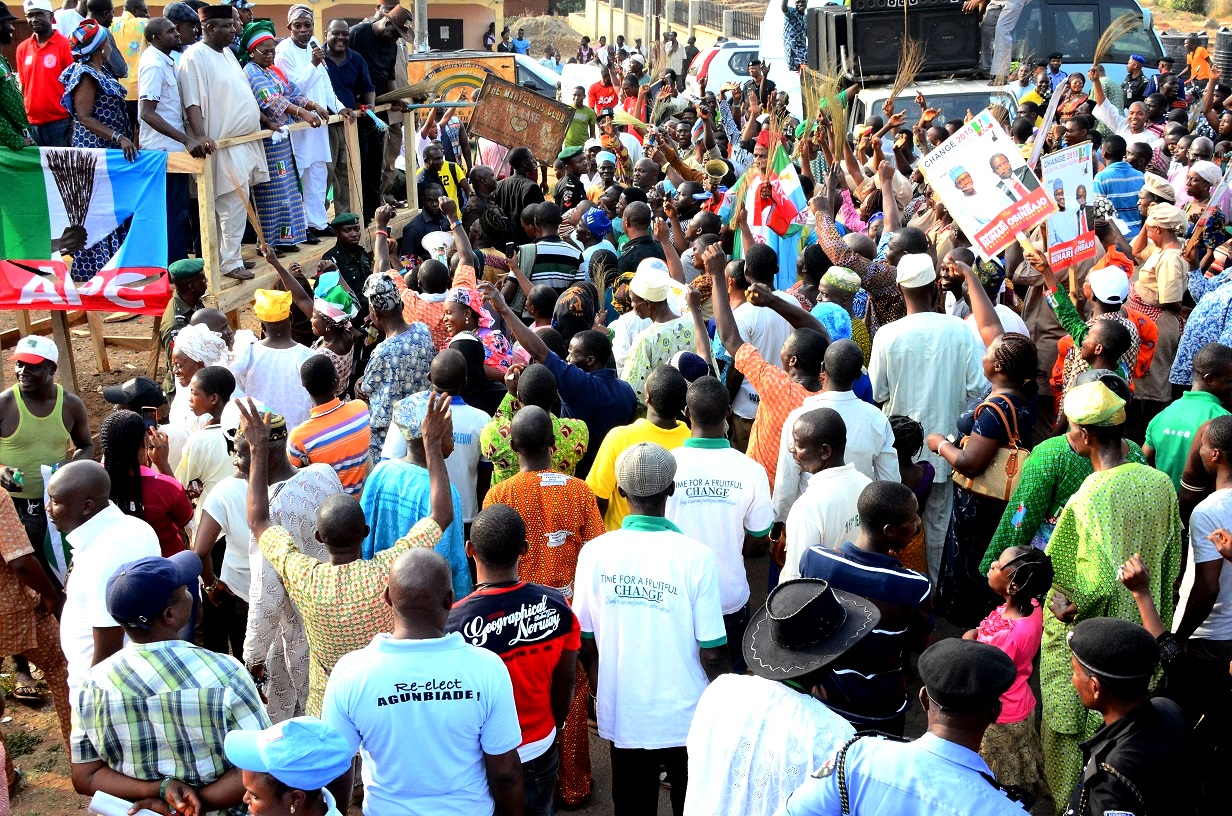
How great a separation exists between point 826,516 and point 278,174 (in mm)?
6563

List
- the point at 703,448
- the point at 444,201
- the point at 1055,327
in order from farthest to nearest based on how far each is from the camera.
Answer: the point at 444,201, the point at 1055,327, the point at 703,448

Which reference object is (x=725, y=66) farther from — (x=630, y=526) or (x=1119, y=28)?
(x=630, y=526)

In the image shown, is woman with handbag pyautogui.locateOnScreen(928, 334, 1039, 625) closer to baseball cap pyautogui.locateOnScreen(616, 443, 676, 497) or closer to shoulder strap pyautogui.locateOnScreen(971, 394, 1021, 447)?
shoulder strap pyautogui.locateOnScreen(971, 394, 1021, 447)

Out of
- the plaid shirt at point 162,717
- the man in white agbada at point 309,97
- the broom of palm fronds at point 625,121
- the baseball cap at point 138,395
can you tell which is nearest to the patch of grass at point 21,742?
the baseball cap at point 138,395

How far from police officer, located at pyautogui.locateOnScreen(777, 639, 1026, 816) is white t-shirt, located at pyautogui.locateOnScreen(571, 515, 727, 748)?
1149 mm

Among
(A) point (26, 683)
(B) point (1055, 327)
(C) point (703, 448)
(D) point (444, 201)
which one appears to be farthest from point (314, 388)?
(B) point (1055, 327)

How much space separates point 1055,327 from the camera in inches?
262

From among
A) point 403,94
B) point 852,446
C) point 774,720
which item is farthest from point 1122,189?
point 774,720

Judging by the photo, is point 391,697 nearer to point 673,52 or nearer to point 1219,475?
point 1219,475

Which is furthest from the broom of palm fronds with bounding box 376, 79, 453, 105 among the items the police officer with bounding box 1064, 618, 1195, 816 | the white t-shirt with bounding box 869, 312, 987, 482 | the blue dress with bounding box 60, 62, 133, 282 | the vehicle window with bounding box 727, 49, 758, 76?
the vehicle window with bounding box 727, 49, 758, 76

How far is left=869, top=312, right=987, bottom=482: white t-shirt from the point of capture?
5945 mm

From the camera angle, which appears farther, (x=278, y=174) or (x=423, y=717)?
(x=278, y=174)

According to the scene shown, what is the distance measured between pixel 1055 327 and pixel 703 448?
2.88 meters

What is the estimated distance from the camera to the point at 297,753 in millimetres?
2906
